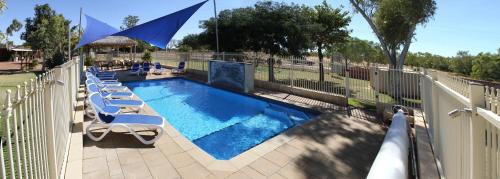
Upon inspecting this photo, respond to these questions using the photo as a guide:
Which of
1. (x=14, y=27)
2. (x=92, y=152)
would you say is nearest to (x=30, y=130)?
(x=92, y=152)

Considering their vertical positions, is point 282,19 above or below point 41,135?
above

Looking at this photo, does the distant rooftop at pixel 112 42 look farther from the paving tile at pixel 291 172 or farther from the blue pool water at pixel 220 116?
the paving tile at pixel 291 172

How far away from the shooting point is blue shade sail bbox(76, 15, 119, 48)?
15.2 metres

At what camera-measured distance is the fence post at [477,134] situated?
1.72 metres

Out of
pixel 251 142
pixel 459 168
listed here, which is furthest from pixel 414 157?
pixel 251 142

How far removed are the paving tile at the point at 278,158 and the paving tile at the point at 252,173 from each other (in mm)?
549

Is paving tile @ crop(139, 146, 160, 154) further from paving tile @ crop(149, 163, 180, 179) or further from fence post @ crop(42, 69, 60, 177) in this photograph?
fence post @ crop(42, 69, 60, 177)

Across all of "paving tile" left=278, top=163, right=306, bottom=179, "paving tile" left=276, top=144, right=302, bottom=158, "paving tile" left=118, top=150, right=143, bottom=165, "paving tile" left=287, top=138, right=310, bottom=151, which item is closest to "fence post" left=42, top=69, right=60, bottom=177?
"paving tile" left=118, top=150, right=143, bottom=165

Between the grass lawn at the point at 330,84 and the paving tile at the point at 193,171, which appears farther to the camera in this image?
the grass lawn at the point at 330,84

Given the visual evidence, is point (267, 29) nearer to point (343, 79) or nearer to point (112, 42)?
point (343, 79)

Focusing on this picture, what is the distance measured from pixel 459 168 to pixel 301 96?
935 centimetres

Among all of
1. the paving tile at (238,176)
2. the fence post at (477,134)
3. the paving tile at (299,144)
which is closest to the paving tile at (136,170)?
the paving tile at (238,176)

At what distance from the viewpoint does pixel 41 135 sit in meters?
2.53

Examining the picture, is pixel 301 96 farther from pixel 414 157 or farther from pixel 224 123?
pixel 414 157
